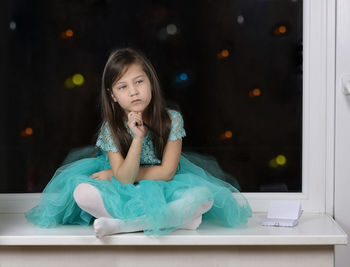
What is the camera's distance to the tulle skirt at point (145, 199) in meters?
1.30

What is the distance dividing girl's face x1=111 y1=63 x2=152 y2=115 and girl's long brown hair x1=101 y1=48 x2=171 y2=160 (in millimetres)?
16

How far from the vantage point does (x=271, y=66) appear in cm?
165

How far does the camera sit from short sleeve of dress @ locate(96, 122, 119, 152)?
1.48 m

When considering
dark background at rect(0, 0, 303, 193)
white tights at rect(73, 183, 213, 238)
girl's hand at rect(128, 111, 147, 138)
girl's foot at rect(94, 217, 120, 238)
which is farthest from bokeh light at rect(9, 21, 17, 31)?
girl's foot at rect(94, 217, 120, 238)

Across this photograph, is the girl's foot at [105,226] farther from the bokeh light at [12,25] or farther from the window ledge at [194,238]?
the bokeh light at [12,25]

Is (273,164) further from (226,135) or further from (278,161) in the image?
(226,135)

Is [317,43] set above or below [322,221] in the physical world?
above

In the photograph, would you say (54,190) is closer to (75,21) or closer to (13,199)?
(13,199)

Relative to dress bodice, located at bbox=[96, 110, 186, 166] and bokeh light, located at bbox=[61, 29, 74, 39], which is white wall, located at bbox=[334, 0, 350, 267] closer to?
dress bodice, located at bbox=[96, 110, 186, 166]

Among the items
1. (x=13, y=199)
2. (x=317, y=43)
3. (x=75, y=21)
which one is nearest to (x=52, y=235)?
(x=13, y=199)

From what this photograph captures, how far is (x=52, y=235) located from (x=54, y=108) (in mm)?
507

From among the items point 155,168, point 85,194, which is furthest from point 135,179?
point 85,194

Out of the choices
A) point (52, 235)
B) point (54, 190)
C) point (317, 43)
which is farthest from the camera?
point (317, 43)

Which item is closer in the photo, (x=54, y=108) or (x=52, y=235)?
(x=52, y=235)
